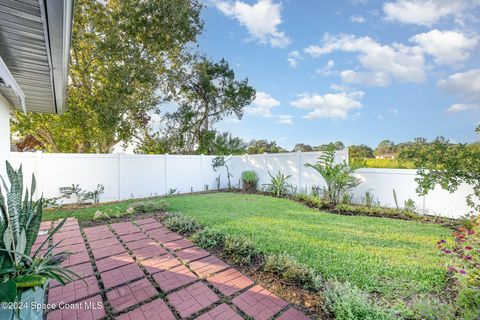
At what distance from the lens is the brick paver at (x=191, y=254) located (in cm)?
303

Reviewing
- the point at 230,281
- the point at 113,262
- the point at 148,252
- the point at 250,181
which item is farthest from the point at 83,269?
the point at 250,181

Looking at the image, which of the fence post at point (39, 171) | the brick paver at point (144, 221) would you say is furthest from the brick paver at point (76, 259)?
the fence post at point (39, 171)

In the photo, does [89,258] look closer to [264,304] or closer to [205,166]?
[264,304]

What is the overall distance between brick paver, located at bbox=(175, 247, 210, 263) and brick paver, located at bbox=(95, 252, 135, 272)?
0.68 metres

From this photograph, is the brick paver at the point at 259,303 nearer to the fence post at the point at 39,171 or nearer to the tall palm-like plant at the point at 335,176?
the tall palm-like plant at the point at 335,176

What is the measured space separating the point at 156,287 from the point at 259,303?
45.8 inches

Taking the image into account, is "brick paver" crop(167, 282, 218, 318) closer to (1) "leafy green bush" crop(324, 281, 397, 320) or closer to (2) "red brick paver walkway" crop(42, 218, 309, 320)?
(2) "red brick paver walkway" crop(42, 218, 309, 320)

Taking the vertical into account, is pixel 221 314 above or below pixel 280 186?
below

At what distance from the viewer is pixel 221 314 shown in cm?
195

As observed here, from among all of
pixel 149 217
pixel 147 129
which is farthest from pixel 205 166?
pixel 149 217

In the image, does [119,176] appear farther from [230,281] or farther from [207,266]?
[230,281]

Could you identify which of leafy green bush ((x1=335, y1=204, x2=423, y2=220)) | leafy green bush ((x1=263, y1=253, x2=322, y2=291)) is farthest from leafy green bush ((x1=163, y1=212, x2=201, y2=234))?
leafy green bush ((x1=335, y1=204, x2=423, y2=220))

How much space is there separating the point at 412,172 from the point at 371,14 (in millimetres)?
4728

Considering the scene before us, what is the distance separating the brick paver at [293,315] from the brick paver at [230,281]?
0.55 m
